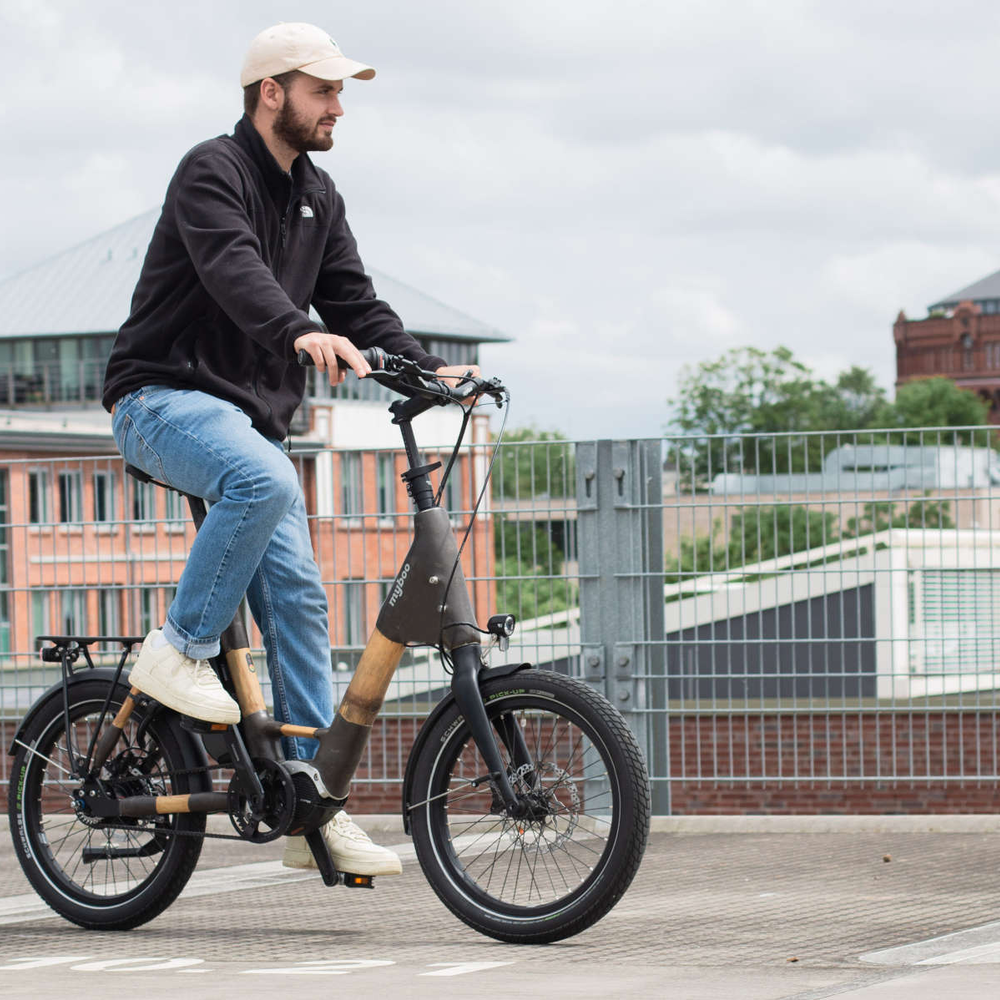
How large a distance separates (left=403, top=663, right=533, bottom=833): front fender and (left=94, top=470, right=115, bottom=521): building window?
3739 mm

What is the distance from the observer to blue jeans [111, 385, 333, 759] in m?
4.44

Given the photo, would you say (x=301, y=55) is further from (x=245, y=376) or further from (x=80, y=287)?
(x=80, y=287)

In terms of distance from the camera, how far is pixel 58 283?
3241 inches

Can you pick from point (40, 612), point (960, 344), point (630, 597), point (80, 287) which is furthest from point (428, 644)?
point (960, 344)

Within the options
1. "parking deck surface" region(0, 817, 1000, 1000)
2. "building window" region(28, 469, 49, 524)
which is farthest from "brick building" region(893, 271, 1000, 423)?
"parking deck surface" region(0, 817, 1000, 1000)

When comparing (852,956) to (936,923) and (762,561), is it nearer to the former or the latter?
(936,923)

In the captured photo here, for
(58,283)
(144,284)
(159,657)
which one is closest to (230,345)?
(144,284)

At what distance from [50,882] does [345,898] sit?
2.92ft

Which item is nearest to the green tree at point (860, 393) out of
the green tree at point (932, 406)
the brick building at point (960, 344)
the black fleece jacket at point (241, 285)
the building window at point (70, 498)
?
the green tree at point (932, 406)

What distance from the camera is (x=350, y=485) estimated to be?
8234mm

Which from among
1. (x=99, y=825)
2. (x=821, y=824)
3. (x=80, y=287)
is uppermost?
(x=80, y=287)

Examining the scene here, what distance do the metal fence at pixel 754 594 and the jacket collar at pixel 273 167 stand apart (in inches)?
108

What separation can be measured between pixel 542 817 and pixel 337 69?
1804 mm

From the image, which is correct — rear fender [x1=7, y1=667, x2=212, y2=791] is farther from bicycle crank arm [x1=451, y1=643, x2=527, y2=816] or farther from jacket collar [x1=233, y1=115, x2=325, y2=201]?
jacket collar [x1=233, y1=115, x2=325, y2=201]
